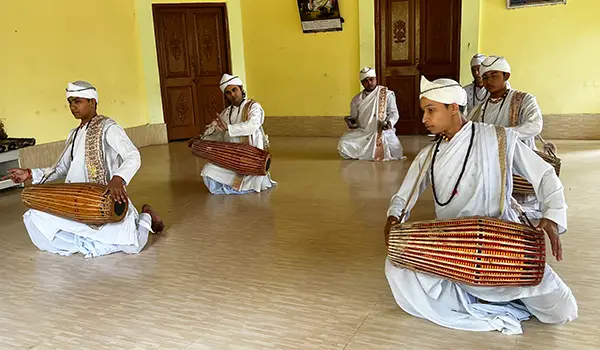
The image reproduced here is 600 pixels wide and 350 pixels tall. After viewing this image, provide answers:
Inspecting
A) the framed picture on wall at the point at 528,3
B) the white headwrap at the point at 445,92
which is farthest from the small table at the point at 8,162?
the framed picture on wall at the point at 528,3

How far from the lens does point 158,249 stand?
3727 mm

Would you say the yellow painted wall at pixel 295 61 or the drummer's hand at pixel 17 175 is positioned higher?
the yellow painted wall at pixel 295 61

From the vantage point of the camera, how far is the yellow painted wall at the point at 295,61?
9109 millimetres

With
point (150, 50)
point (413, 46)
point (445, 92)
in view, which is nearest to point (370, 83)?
point (413, 46)

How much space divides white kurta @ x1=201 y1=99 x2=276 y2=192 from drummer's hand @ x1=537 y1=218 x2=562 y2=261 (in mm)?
3361

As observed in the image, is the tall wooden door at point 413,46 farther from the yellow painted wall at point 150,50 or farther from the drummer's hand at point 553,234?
the drummer's hand at point 553,234

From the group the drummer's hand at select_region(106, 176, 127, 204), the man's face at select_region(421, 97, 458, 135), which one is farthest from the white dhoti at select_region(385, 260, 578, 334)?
the drummer's hand at select_region(106, 176, 127, 204)

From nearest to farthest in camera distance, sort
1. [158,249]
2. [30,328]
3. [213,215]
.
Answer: [30,328]
[158,249]
[213,215]

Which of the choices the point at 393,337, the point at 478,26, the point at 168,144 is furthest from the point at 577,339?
the point at 168,144

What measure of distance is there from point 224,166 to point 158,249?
1609 mm

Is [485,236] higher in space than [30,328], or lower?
higher

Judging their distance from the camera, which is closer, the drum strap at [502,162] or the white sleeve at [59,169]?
the drum strap at [502,162]

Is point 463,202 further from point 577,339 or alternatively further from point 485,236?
point 577,339

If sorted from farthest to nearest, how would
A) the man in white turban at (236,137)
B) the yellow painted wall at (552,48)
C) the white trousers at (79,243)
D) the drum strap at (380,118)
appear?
the yellow painted wall at (552,48) → the drum strap at (380,118) → the man in white turban at (236,137) → the white trousers at (79,243)
